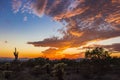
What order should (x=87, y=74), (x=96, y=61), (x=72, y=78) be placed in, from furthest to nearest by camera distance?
(x=96, y=61)
(x=87, y=74)
(x=72, y=78)

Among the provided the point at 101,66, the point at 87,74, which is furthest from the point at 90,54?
the point at 87,74

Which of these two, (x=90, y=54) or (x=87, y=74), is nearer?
(x=87, y=74)

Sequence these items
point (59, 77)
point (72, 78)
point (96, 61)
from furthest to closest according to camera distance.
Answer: point (96, 61) → point (72, 78) → point (59, 77)

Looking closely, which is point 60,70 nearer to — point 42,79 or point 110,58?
point 42,79

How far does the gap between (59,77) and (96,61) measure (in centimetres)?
1387

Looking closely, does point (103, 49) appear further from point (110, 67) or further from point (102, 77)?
point (102, 77)

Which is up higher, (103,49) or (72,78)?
(103,49)

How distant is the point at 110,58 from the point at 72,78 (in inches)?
566

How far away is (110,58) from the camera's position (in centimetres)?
4219

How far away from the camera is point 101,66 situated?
37438 millimetres

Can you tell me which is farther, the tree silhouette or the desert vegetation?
the tree silhouette

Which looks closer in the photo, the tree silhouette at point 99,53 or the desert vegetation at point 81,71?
the desert vegetation at point 81,71

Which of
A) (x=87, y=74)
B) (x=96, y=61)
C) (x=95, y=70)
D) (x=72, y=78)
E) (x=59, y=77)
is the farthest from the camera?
(x=96, y=61)

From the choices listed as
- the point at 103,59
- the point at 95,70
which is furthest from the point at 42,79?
the point at 103,59
